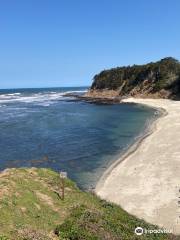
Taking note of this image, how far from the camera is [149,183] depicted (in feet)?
87.4

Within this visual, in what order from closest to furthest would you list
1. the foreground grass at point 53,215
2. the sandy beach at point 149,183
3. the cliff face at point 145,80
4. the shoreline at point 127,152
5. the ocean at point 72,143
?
1. the foreground grass at point 53,215
2. the sandy beach at point 149,183
3. the shoreline at point 127,152
4. the ocean at point 72,143
5. the cliff face at point 145,80

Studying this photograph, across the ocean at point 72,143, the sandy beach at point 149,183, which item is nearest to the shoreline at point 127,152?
the sandy beach at point 149,183

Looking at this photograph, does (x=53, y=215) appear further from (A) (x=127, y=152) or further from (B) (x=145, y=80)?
(B) (x=145, y=80)

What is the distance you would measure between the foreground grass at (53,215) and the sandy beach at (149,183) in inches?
97.9

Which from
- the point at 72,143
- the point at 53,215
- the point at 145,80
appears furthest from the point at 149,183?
the point at 145,80

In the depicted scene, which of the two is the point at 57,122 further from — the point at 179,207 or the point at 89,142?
the point at 179,207

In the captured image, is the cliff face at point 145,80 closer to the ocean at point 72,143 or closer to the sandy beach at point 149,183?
the ocean at point 72,143

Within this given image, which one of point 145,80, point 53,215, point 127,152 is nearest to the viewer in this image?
point 53,215

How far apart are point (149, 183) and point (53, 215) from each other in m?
10.9

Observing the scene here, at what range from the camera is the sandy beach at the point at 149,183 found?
21.2 meters

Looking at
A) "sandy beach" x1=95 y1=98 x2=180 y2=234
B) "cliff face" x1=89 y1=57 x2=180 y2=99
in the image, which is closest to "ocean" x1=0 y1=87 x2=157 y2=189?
"sandy beach" x1=95 y1=98 x2=180 y2=234

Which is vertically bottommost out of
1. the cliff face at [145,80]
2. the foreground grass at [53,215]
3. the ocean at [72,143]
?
the ocean at [72,143]

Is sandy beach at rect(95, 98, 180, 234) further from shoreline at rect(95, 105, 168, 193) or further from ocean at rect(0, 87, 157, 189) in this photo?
ocean at rect(0, 87, 157, 189)

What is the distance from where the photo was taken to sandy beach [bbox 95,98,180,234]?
2123cm
